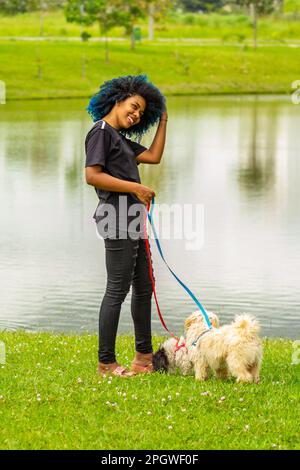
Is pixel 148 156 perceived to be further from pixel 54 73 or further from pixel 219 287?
pixel 54 73

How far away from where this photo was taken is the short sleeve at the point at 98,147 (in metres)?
8.35

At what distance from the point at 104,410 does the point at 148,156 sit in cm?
229

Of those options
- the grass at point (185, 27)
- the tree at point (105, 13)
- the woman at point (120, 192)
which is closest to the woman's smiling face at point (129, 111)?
the woman at point (120, 192)

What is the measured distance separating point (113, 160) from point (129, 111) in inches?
17.4

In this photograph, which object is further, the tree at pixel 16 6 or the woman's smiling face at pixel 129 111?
the tree at pixel 16 6

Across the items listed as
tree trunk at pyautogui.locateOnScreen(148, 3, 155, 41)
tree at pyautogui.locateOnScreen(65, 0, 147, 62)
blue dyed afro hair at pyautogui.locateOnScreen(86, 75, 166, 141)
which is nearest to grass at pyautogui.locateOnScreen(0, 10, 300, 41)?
tree trunk at pyautogui.locateOnScreen(148, 3, 155, 41)

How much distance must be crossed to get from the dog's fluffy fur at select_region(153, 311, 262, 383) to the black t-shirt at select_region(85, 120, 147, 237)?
1.06 meters

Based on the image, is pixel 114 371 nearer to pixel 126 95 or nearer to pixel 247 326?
pixel 247 326

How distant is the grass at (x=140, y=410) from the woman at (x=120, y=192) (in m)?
0.52

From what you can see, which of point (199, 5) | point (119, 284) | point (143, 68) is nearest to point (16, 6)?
point (143, 68)

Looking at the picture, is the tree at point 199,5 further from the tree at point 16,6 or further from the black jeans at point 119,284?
the black jeans at point 119,284

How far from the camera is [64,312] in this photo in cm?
1454

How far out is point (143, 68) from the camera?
73.8m

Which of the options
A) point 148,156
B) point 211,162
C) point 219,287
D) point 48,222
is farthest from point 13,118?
point 148,156
